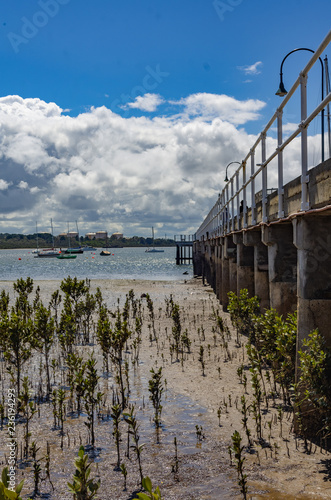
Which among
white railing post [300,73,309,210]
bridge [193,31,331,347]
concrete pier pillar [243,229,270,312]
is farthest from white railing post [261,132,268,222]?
white railing post [300,73,309,210]

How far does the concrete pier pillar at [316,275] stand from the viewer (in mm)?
5426

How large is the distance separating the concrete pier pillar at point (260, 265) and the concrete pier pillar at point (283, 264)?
2.38 metres

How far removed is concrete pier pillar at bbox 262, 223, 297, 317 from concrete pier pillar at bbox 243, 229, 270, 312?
7.81 feet

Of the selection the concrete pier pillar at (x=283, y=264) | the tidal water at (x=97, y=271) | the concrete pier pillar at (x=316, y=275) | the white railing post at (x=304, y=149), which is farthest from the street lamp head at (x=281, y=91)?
the tidal water at (x=97, y=271)

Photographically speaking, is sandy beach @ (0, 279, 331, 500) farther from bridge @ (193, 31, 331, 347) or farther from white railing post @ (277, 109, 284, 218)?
white railing post @ (277, 109, 284, 218)

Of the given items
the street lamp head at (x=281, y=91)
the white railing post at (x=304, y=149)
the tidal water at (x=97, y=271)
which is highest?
the street lamp head at (x=281, y=91)

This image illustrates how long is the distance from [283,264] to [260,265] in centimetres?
256

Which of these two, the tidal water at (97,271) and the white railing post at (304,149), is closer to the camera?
the white railing post at (304,149)

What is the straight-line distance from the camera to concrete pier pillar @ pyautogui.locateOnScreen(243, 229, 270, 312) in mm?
10484

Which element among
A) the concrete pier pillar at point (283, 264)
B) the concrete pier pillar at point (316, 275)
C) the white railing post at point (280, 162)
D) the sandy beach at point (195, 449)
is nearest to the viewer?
the sandy beach at point (195, 449)

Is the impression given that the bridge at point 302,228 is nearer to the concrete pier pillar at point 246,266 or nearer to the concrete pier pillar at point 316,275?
the concrete pier pillar at point 316,275

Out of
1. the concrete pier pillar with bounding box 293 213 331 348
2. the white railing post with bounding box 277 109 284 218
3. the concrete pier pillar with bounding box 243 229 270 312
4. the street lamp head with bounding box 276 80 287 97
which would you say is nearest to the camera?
the concrete pier pillar with bounding box 293 213 331 348

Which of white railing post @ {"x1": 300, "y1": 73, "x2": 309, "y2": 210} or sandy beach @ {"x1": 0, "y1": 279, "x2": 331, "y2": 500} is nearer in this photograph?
sandy beach @ {"x1": 0, "y1": 279, "x2": 331, "y2": 500}

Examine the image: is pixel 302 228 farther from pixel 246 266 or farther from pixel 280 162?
pixel 246 266
